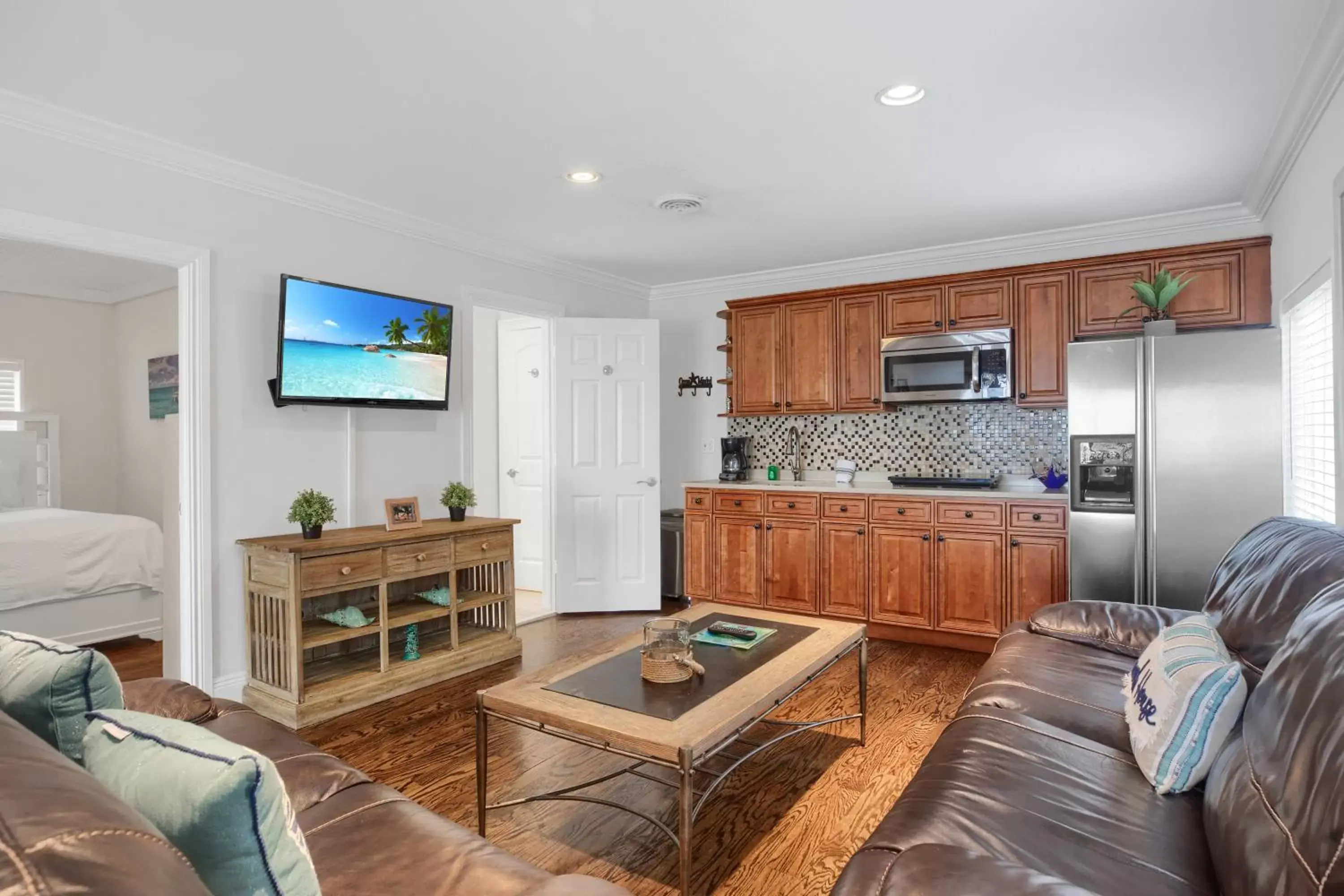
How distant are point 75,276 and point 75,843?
685cm

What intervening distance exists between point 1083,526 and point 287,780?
146 inches

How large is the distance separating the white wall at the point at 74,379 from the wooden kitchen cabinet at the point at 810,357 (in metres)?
5.76

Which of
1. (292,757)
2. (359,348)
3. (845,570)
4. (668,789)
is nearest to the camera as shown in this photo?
(292,757)

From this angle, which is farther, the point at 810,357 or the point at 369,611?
the point at 810,357

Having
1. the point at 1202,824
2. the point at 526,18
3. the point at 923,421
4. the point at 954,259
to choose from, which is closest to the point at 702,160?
the point at 526,18

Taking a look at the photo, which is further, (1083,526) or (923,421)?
(923,421)

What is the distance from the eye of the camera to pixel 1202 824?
1.48 m

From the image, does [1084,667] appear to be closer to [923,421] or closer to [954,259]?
[923,421]

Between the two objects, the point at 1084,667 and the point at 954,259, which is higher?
the point at 954,259

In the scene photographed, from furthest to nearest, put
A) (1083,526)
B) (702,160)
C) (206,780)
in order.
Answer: (1083,526) → (702,160) → (206,780)

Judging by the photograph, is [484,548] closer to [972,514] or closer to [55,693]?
[972,514]

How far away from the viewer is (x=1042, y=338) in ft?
14.5

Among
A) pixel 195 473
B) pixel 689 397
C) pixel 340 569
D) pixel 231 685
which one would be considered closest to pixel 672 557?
pixel 689 397

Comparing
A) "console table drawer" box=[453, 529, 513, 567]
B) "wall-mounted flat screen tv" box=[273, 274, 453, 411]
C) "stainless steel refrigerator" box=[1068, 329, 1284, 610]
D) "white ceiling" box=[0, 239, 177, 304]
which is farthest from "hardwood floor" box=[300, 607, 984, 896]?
"white ceiling" box=[0, 239, 177, 304]
